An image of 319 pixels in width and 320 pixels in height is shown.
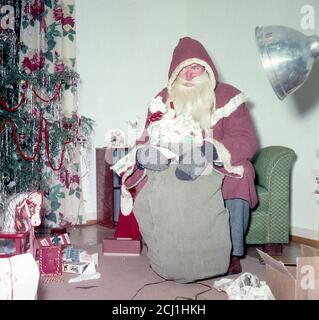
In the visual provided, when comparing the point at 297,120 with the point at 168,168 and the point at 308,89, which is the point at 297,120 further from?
the point at 168,168

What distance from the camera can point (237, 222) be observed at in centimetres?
189

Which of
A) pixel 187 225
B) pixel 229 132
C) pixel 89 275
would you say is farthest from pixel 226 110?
pixel 89 275

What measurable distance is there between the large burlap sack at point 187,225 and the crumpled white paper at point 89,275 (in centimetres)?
35

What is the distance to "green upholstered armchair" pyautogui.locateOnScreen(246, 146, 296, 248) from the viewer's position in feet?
7.43

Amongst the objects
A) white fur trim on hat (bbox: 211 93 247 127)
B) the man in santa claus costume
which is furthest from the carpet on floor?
white fur trim on hat (bbox: 211 93 247 127)

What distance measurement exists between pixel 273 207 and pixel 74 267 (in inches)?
45.7

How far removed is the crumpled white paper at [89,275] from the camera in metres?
1.87

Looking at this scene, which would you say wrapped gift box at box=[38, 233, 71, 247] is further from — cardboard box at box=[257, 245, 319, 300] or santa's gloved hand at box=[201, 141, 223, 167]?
cardboard box at box=[257, 245, 319, 300]

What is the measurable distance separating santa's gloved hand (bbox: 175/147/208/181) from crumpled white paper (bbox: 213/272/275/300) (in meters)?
0.48

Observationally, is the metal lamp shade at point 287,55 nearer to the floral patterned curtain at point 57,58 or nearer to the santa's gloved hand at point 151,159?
the santa's gloved hand at point 151,159

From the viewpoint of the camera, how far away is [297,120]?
279 centimetres

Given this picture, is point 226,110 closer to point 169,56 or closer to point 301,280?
point 301,280
